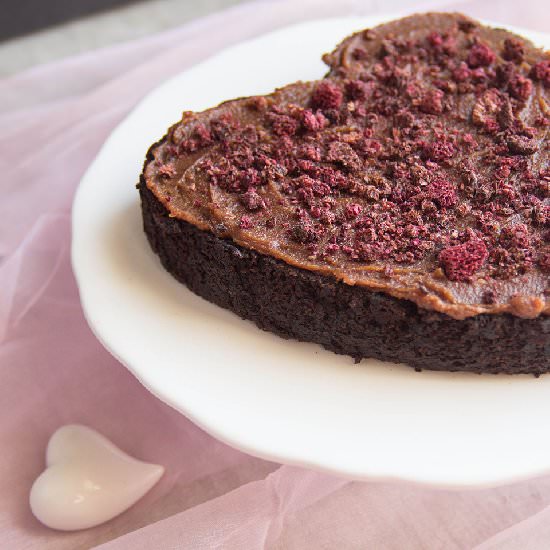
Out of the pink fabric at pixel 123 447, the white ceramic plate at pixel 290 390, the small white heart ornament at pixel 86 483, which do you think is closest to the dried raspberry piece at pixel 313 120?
the white ceramic plate at pixel 290 390

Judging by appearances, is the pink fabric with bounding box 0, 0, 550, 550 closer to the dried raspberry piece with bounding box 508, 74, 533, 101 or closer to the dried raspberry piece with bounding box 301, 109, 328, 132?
the dried raspberry piece with bounding box 301, 109, 328, 132

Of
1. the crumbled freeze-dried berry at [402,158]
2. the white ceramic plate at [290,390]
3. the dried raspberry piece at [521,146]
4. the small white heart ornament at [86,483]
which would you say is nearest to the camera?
the white ceramic plate at [290,390]

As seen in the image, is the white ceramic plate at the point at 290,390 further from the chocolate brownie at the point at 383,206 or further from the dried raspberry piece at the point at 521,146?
the dried raspberry piece at the point at 521,146

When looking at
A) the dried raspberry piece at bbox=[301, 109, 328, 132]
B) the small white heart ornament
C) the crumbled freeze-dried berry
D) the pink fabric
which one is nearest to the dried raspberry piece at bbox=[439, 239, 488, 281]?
the crumbled freeze-dried berry

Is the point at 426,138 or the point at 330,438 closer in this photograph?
the point at 330,438

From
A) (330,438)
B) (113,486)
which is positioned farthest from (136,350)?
(330,438)

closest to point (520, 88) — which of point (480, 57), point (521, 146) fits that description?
point (480, 57)

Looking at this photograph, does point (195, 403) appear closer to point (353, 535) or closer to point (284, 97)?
point (353, 535)
